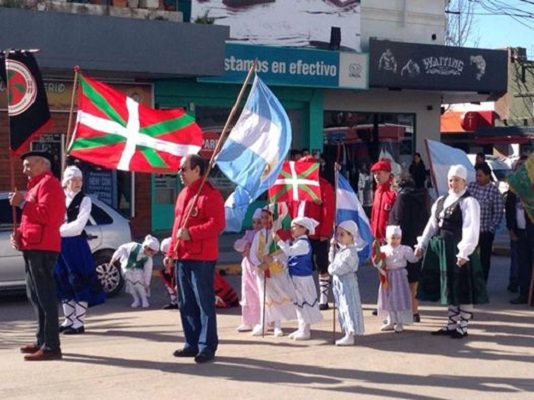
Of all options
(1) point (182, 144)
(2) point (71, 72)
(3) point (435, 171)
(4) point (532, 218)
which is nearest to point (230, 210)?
(1) point (182, 144)

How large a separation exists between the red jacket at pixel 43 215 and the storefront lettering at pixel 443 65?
17.8 metres

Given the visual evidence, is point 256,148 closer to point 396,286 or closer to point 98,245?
point 396,286

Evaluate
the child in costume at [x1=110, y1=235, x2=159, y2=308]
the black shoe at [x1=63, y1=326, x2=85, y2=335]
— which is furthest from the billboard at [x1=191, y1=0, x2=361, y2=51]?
the black shoe at [x1=63, y1=326, x2=85, y2=335]

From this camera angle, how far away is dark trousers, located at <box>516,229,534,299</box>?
13914 millimetres

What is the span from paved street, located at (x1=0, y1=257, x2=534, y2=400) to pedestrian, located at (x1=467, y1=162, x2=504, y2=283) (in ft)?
3.80

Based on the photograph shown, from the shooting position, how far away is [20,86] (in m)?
9.94

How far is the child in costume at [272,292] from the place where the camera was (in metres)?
11.1

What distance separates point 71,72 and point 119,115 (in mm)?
10431

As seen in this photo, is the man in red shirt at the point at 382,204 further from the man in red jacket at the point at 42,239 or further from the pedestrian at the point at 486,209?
the man in red jacket at the point at 42,239

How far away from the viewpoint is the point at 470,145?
146 feet

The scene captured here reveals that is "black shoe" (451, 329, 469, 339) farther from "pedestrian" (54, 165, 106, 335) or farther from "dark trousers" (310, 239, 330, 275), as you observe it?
"pedestrian" (54, 165, 106, 335)

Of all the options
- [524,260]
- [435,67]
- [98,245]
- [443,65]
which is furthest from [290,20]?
[524,260]

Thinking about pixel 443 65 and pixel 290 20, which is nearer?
pixel 290 20

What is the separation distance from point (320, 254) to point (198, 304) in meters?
3.68
